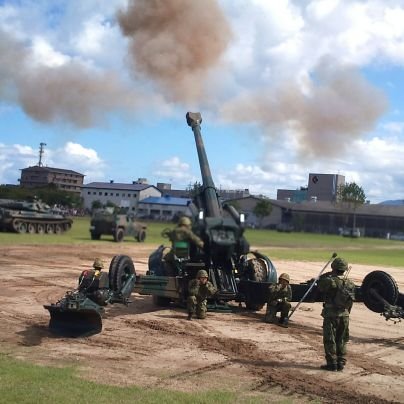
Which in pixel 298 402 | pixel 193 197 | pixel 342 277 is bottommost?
pixel 298 402

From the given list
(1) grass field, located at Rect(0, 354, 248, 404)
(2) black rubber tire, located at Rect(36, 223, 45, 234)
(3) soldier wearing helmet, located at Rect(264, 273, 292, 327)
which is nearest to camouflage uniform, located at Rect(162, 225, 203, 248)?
(3) soldier wearing helmet, located at Rect(264, 273, 292, 327)

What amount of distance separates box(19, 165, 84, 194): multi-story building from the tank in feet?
175

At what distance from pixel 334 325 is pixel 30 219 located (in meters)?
29.3

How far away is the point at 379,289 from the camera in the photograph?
1005 centimetres

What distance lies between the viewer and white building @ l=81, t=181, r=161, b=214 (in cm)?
11000

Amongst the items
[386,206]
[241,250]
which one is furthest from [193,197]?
[386,206]

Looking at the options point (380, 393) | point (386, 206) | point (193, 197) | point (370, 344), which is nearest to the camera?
point (380, 393)

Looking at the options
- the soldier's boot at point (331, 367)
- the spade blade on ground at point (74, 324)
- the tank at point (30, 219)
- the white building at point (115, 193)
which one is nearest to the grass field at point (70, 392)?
the soldier's boot at point (331, 367)

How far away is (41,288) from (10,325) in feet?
13.8

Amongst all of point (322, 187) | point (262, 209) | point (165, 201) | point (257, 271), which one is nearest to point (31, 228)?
A: point (257, 271)

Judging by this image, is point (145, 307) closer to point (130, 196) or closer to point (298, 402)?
point (298, 402)

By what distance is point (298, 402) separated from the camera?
6.28 meters

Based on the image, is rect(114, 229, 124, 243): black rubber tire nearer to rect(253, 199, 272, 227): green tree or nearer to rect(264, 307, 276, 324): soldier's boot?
rect(264, 307, 276, 324): soldier's boot

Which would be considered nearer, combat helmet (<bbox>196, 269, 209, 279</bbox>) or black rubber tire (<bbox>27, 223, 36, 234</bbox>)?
combat helmet (<bbox>196, 269, 209, 279</bbox>)
